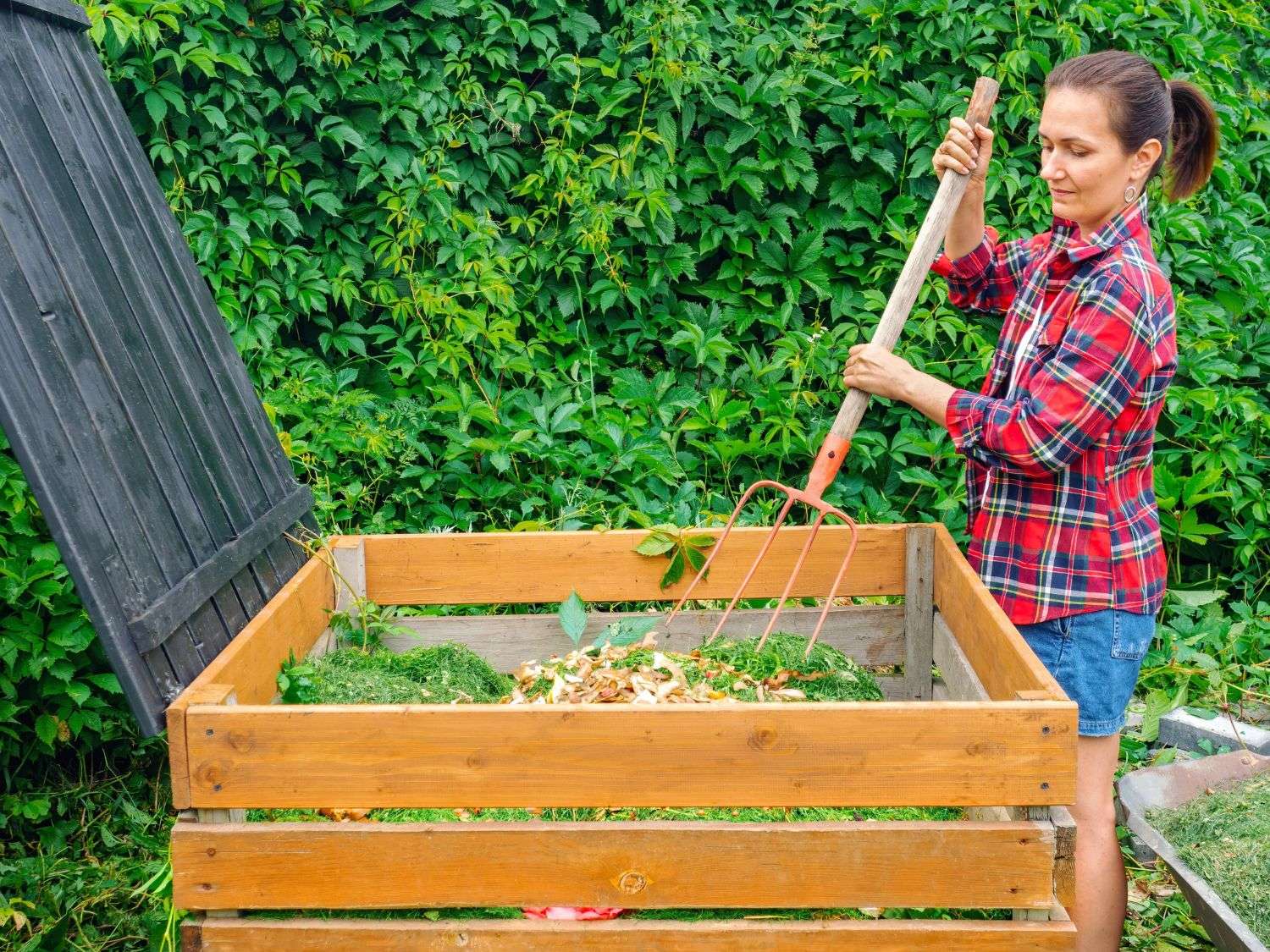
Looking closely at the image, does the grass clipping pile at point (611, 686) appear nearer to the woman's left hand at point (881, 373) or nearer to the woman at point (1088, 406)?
the woman at point (1088, 406)

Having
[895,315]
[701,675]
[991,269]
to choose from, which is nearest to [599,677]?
[701,675]

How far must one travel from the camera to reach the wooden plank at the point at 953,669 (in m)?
2.20

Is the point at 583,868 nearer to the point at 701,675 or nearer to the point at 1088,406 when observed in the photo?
the point at 701,675

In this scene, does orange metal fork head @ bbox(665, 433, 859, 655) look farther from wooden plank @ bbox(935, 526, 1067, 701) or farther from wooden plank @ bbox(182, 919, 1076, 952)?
wooden plank @ bbox(182, 919, 1076, 952)

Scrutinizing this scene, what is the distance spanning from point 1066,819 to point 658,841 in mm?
649

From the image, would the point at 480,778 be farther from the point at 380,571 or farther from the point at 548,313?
the point at 548,313

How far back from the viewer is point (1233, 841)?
2316 millimetres

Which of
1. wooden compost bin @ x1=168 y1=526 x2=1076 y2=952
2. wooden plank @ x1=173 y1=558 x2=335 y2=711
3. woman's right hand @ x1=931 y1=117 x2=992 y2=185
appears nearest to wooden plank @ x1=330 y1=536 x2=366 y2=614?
wooden plank @ x1=173 y1=558 x2=335 y2=711

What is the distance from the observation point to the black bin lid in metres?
1.69

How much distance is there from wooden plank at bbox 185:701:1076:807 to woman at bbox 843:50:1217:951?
56cm

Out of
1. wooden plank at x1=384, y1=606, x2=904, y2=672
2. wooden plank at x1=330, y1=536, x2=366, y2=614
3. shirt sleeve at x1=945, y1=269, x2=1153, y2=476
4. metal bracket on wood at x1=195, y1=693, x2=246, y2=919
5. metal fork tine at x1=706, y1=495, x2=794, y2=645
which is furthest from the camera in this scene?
wooden plank at x1=384, y1=606, x2=904, y2=672

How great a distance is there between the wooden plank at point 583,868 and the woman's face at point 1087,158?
1181 millimetres

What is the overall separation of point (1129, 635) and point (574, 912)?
4.04ft

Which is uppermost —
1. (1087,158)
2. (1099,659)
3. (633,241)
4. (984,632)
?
(1087,158)
